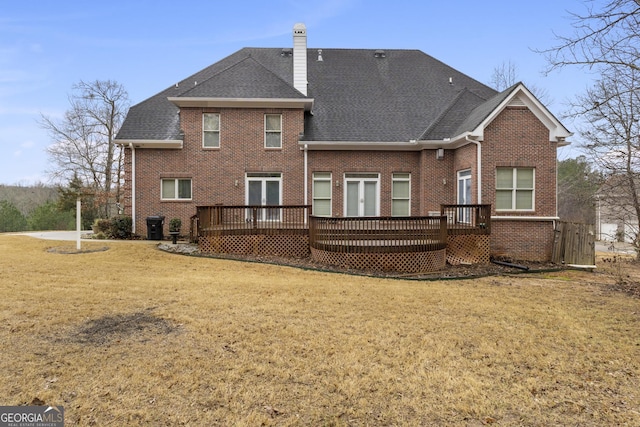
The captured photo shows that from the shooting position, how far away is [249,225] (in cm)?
1253

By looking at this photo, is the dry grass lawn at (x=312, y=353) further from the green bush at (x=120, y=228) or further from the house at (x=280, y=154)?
the house at (x=280, y=154)

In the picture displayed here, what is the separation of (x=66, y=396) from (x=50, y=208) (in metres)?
30.3

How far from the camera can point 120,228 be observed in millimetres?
15250

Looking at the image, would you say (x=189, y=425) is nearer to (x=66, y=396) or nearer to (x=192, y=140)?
(x=66, y=396)

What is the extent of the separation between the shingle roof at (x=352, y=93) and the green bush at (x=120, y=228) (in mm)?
3267

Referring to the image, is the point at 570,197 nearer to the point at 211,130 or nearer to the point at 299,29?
the point at 299,29

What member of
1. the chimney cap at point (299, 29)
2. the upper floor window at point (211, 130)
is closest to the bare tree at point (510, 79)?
the chimney cap at point (299, 29)

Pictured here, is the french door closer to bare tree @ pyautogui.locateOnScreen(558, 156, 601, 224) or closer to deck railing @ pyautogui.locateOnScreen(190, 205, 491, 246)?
deck railing @ pyautogui.locateOnScreen(190, 205, 491, 246)

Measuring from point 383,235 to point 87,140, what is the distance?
2806cm

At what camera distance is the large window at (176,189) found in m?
15.8

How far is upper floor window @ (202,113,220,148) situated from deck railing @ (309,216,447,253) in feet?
23.8

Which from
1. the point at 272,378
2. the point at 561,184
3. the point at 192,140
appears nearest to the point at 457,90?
the point at 192,140

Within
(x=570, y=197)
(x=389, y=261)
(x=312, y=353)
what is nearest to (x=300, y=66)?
(x=389, y=261)

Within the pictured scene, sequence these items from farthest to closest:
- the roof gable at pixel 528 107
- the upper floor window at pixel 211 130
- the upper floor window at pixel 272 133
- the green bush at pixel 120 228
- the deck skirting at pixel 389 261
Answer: the upper floor window at pixel 272 133, the upper floor window at pixel 211 130, the green bush at pixel 120 228, the roof gable at pixel 528 107, the deck skirting at pixel 389 261
